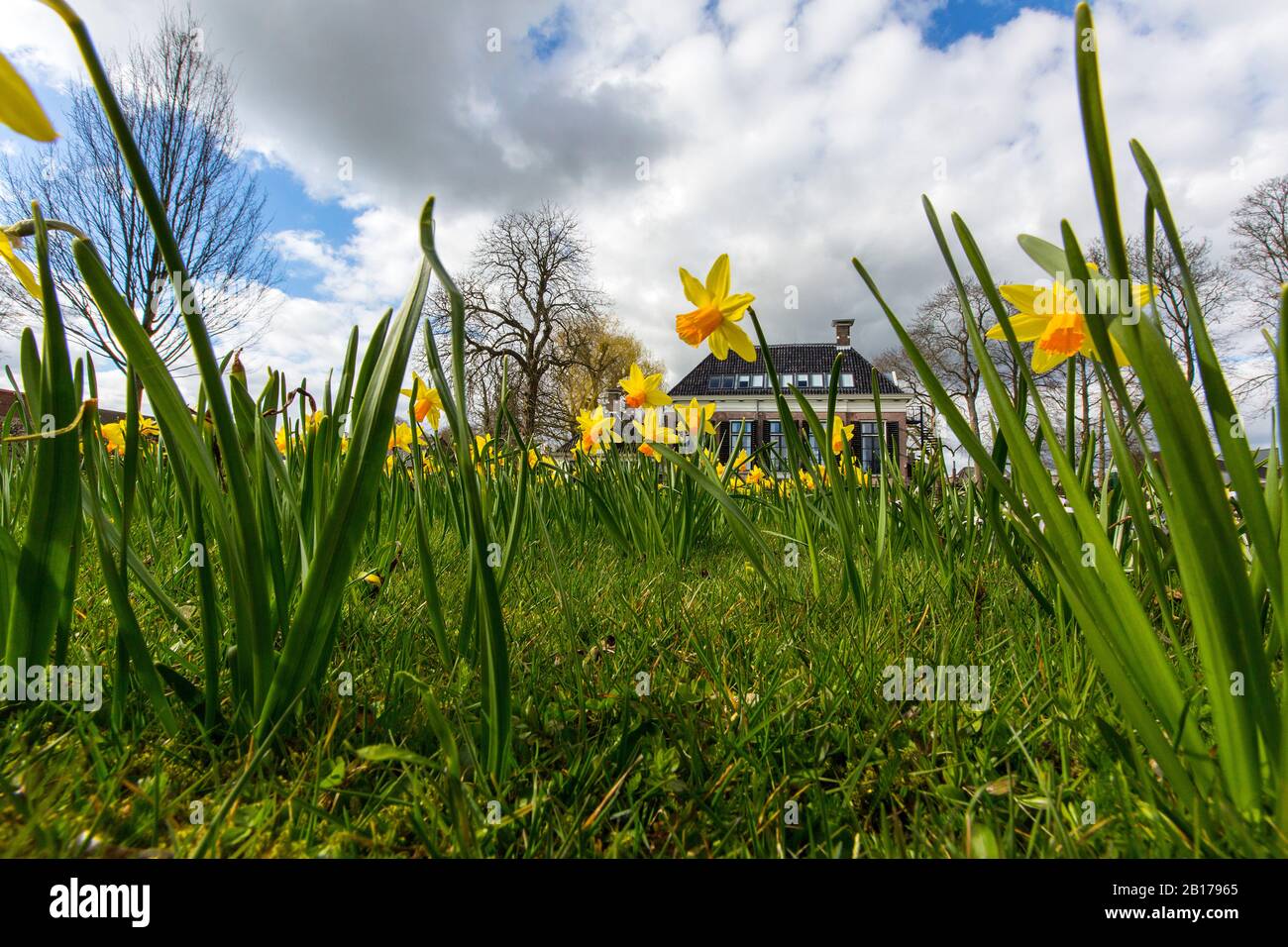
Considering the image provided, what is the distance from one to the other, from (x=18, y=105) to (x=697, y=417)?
2.10 metres

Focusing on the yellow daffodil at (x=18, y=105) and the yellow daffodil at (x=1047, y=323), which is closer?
the yellow daffodil at (x=18, y=105)

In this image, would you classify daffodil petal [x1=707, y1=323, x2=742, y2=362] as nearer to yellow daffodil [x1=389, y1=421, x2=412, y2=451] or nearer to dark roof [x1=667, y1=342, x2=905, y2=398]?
yellow daffodil [x1=389, y1=421, x2=412, y2=451]

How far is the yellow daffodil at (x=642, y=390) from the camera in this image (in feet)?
8.26

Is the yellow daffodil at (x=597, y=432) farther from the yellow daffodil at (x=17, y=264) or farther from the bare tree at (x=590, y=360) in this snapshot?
the bare tree at (x=590, y=360)

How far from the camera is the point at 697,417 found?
94.7 inches

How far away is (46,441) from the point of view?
0.70m

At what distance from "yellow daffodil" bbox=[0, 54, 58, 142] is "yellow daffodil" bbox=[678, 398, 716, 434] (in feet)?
6.66
